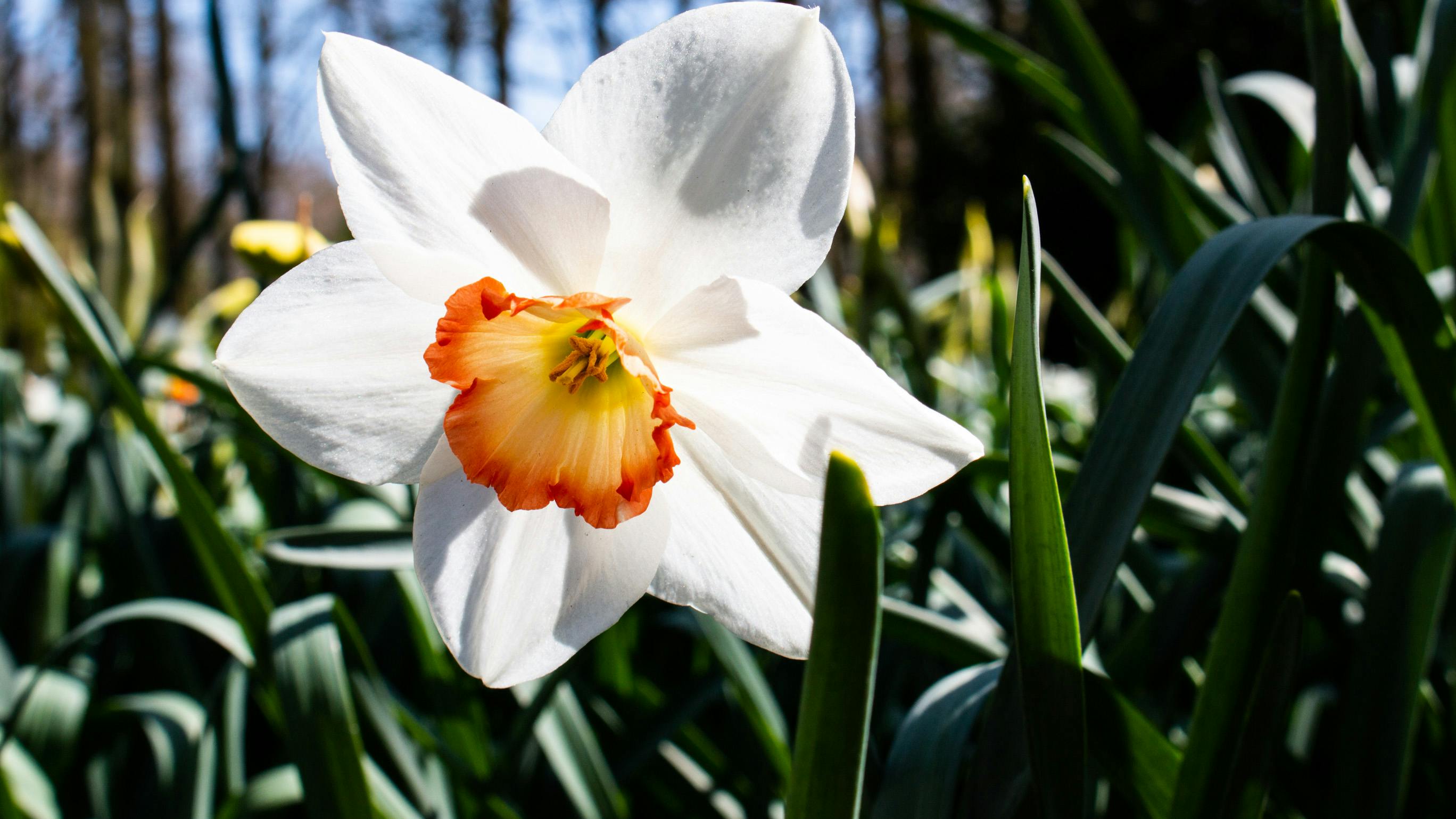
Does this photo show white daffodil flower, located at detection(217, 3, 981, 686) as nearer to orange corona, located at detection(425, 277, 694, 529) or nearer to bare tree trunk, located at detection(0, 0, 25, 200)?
orange corona, located at detection(425, 277, 694, 529)

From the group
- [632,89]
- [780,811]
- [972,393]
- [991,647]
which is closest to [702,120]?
[632,89]

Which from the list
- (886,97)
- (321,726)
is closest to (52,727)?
(321,726)

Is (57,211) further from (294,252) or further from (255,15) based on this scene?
(294,252)

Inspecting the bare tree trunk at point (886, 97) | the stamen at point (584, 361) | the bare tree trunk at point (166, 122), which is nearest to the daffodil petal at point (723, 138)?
the stamen at point (584, 361)

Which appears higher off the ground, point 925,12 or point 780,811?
point 925,12

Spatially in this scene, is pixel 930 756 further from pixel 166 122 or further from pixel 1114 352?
pixel 166 122

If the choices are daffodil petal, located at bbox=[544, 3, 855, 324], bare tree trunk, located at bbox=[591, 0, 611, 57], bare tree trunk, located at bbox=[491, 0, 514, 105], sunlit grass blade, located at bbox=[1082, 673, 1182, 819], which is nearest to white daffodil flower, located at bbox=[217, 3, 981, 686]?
daffodil petal, located at bbox=[544, 3, 855, 324]
